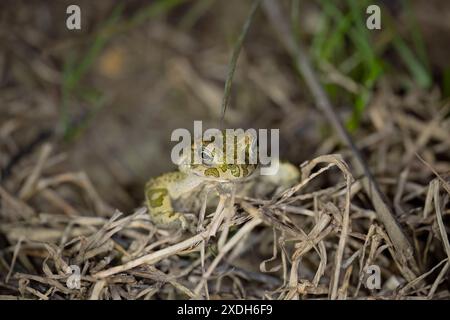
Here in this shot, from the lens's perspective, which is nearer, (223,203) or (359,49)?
(223,203)

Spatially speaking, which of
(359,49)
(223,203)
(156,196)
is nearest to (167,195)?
(156,196)

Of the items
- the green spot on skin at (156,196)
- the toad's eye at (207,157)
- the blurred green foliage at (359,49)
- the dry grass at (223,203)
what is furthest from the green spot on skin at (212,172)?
the blurred green foliage at (359,49)

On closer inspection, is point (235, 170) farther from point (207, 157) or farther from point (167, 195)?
point (167, 195)

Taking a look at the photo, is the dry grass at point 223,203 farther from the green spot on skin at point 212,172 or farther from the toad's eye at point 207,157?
the toad's eye at point 207,157

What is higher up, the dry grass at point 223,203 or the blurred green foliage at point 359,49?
the blurred green foliage at point 359,49

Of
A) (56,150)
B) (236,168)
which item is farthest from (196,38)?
(236,168)

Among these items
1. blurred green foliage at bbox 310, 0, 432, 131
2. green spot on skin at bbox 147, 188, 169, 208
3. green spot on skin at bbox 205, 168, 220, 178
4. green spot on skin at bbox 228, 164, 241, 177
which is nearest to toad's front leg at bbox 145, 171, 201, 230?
green spot on skin at bbox 147, 188, 169, 208

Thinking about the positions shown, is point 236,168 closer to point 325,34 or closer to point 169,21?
point 325,34
